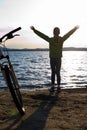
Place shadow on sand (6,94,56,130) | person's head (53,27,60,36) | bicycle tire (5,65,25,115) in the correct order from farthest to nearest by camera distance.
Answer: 1. person's head (53,27,60,36)
2. bicycle tire (5,65,25,115)
3. shadow on sand (6,94,56,130)

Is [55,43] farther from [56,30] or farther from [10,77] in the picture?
[10,77]

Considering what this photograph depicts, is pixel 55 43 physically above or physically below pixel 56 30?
below

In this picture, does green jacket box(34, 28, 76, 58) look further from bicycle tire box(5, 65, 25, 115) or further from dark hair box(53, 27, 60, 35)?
bicycle tire box(5, 65, 25, 115)

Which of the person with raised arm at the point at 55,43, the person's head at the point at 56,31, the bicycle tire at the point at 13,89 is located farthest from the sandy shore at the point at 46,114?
the person's head at the point at 56,31

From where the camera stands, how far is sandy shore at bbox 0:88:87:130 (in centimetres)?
775

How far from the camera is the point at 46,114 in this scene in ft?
29.2

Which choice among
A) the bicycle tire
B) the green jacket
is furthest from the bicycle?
the green jacket

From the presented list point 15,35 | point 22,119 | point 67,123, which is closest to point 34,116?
point 22,119

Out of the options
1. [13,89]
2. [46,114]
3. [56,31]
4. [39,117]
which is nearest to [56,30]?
[56,31]

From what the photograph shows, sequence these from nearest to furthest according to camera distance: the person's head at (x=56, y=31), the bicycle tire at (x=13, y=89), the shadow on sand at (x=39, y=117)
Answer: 1. the shadow on sand at (x=39, y=117)
2. the bicycle tire at (x=13, y=89)
3. the person's head at (x=56, y=31)

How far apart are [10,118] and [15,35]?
77.0 inches

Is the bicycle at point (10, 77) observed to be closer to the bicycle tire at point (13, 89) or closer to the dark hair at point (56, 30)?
the bicycle tire at point (13, 89)

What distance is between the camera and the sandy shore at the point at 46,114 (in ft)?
25.4

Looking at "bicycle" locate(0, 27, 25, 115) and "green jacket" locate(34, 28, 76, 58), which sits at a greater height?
"bicycle" locate(0, 27, 25, 115)
